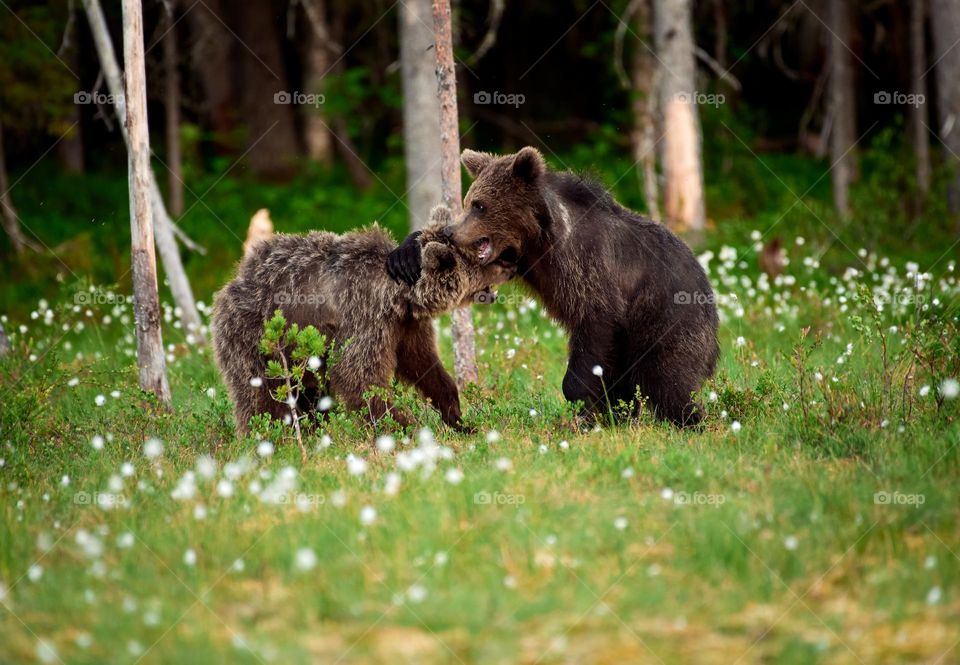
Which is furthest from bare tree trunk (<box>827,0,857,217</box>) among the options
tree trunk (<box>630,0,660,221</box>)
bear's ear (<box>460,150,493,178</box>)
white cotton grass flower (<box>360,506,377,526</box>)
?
white cotton grass flower (<box>360,506,377,526</box>)

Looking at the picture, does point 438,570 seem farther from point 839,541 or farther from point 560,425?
point 560,425

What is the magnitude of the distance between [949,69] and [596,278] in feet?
31.2

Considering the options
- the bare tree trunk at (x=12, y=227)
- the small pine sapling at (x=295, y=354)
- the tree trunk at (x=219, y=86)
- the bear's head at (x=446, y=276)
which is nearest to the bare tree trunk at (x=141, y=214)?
the small pine sapling at (x=295, y=354)

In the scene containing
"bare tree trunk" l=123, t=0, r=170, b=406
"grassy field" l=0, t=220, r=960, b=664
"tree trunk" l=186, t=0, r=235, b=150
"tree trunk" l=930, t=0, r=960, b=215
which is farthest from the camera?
"tree trunk" l=186, t=0, r=235, b=150

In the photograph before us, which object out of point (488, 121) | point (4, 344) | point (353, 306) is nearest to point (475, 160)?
point (353, 306)

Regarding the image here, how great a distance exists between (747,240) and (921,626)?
35.1ft

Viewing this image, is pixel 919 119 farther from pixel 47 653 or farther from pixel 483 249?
pixel 47 653

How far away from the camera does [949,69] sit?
1424 centimetres

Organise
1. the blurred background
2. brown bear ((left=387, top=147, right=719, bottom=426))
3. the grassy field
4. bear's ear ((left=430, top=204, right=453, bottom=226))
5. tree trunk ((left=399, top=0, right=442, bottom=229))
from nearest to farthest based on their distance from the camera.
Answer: the grassy field → brown bear ((left=387, top=147, right=719, bottom=426)) → bear's ear ((left=430, top=204, right=453, bottom=226)) → tree trunk ((left=399, top=0, right=442, bottom=229)) → the blurred background

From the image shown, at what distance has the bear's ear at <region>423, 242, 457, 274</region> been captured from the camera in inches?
273

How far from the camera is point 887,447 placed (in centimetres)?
596

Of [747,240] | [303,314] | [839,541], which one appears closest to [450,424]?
[303,314]

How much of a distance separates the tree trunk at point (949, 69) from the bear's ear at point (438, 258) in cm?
974

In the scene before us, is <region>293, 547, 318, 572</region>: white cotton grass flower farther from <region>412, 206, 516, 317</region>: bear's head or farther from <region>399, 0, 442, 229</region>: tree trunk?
<region>399, 0, 442, 229</region>: tree trunk
